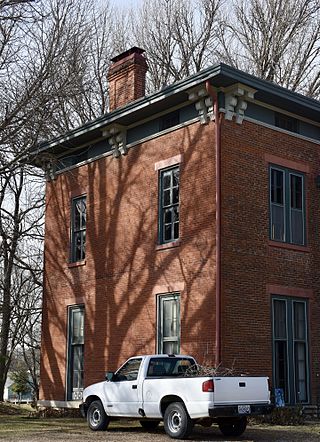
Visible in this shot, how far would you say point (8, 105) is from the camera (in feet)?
65.0

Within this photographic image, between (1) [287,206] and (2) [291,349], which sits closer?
(2) [291,349]

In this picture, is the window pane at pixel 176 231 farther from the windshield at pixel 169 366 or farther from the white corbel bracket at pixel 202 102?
the windshield at pixel 169 366

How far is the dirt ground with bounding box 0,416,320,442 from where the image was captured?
14.2m

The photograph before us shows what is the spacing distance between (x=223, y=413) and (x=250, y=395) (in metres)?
0.86

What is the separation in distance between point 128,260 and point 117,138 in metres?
3.76

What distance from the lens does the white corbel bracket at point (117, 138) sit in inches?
851

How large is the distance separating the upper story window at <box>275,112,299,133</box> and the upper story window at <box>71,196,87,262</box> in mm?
6893

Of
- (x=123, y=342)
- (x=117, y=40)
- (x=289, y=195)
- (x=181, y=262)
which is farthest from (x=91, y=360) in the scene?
(x=117, y=40)

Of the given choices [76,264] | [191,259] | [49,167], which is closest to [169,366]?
[191,259]

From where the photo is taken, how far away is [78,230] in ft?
76.1

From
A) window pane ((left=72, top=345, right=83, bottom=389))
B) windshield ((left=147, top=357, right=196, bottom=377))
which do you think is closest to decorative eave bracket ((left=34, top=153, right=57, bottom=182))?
window pane ((left=72, top=345, right=83, bottom=389))

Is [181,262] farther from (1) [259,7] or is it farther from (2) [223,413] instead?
(1) [259,7]

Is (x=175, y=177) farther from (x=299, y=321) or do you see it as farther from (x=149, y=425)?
(x=149, y=425)

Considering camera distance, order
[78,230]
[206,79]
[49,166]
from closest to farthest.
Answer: [206,79] → [78,230] → [49,166]
